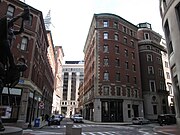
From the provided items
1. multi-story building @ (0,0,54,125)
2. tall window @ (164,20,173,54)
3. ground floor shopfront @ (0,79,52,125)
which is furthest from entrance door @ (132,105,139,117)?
ground floor shopfront @ (0,79,52,125)

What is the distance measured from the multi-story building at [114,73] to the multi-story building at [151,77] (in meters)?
4.42

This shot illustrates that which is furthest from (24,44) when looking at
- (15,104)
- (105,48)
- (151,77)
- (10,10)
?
(151,77)

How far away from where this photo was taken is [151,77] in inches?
1969

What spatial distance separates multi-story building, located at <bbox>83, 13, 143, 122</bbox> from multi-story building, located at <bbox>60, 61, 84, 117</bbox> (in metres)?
80.3

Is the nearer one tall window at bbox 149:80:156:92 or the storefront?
the storefront

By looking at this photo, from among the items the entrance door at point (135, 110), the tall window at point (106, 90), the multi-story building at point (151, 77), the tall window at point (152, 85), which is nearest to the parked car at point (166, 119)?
the entrance door at point (135, 110)

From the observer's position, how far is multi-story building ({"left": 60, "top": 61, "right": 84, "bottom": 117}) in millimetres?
121375

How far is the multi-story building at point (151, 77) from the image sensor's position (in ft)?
155

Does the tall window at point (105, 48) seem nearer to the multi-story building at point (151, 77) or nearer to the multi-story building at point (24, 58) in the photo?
the multi-story building at point (151, 77)

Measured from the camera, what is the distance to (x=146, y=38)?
184 ft

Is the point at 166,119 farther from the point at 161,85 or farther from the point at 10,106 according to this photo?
the point at 10,106

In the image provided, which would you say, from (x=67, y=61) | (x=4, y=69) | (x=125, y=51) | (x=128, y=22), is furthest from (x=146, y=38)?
(x=67, y=61)

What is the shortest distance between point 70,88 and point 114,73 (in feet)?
289

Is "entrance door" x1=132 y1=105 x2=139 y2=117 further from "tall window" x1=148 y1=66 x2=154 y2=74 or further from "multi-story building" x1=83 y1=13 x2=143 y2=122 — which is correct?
"tall window" x1=148 y1=66 x2=154 y2=74
